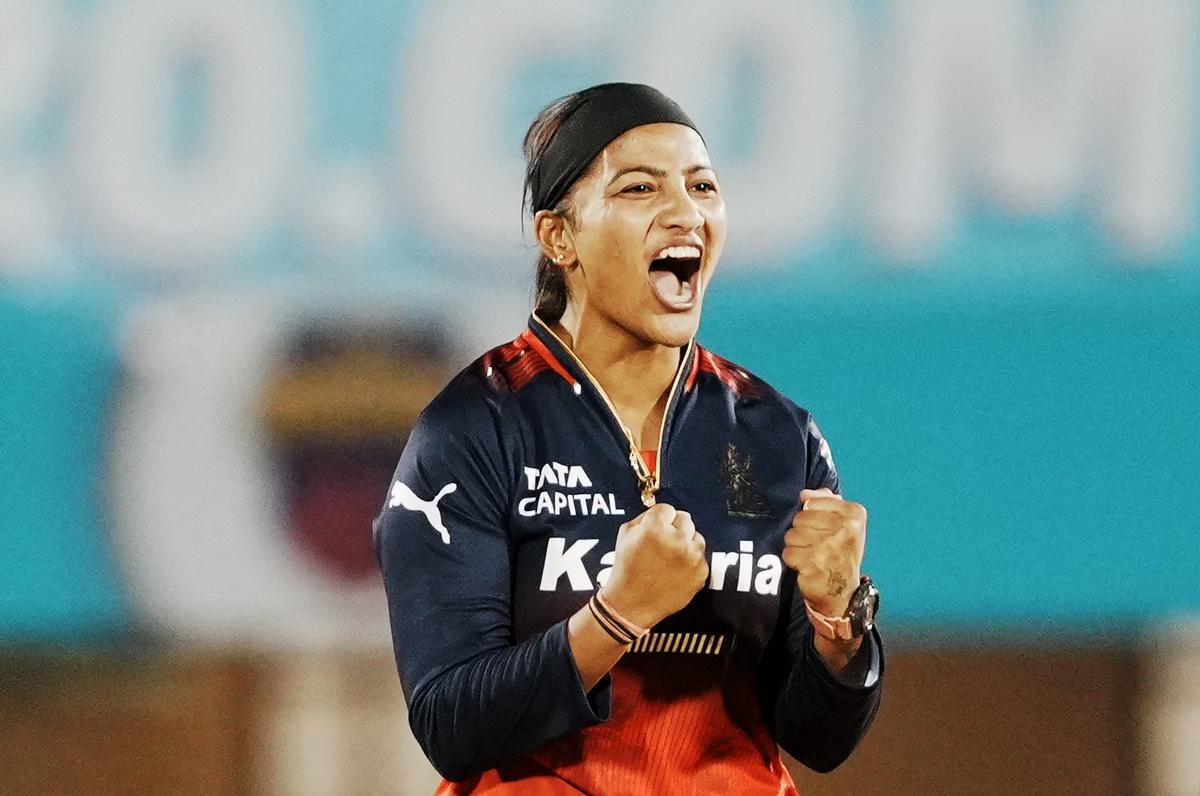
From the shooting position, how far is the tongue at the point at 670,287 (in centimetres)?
152

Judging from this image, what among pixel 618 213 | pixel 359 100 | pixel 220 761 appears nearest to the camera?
pixel 618 213

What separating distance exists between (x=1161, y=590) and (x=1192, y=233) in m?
0.52

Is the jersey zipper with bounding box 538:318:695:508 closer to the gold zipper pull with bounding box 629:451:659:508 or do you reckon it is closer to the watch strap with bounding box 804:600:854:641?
the gold zipper pull with bounding box 629:451:659:508

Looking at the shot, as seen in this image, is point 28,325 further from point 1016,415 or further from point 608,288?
point 1016,415

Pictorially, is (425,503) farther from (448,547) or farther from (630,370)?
(630,370)

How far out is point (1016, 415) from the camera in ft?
8.31

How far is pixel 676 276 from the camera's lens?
5.10ft

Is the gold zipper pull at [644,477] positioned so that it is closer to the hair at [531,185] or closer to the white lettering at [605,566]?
the white lettering at [605,566]

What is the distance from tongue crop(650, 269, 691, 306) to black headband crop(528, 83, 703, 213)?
0.11 m

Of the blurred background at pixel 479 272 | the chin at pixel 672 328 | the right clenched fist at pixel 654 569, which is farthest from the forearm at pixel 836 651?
the blurred background at pixel 479 272

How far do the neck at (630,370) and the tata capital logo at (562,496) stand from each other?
10cm

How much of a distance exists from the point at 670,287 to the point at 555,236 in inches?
4.9

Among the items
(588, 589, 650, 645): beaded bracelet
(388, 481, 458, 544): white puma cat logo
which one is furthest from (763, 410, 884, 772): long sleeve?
(388, 481, 458, 544): white puma cat logo

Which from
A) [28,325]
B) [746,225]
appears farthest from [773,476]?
[28,325]
